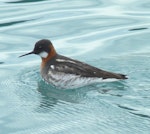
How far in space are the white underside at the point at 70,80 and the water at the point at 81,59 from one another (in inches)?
5.1

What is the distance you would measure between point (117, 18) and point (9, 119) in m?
6.84

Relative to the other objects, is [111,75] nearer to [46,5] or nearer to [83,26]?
[83,26]

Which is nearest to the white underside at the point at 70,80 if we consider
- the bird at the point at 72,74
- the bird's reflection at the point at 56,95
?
the bird at the point at 72,74

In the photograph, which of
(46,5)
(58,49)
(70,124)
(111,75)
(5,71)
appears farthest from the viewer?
(46,5)

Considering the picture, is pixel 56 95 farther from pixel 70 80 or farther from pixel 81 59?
pixel 81 59

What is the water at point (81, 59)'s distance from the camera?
1080cm

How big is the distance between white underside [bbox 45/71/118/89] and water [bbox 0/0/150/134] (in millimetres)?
130

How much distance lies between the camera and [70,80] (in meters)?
12.8

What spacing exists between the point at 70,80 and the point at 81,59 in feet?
5.63


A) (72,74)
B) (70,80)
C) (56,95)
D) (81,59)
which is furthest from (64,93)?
(81,59)

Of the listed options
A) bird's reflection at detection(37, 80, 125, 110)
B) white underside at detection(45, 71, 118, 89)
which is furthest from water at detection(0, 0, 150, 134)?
white underside at detection(45, 71, 118, 89)

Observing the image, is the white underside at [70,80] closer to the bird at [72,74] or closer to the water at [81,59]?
the bird at [72,74]

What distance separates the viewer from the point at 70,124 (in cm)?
1075

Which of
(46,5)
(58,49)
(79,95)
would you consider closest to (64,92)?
(79,95)
